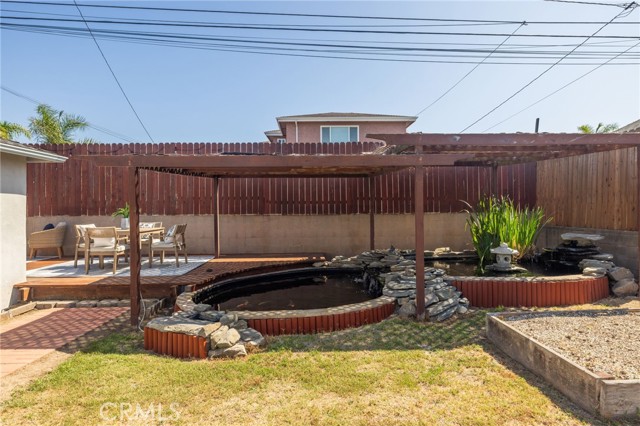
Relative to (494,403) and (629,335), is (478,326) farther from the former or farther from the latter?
(494,403)

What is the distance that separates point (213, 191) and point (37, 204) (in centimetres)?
425

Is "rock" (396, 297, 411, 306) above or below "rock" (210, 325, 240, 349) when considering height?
above

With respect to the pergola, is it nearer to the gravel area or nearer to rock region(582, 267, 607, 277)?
the gravel area

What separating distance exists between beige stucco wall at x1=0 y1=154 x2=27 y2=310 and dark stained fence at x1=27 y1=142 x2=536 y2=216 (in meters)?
3.21

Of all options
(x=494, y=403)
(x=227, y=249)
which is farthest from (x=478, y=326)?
(x=227, y=249)

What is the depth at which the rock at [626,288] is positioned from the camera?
5.14 metres

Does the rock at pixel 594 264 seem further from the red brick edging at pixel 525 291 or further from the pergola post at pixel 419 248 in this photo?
the pergola post at pixel 419 248

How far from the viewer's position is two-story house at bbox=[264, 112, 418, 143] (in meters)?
13.7

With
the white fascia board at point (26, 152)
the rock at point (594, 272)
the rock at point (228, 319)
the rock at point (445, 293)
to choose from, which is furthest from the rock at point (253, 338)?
the rock at point (594, 272)

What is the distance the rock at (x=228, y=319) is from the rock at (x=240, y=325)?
0.04 meters

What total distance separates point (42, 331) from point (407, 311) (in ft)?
14.5

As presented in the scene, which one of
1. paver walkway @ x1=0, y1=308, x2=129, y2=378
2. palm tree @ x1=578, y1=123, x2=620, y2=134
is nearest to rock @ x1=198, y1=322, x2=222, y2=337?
paver walkway @ x1=0, y1=308, x2=129, y2=378

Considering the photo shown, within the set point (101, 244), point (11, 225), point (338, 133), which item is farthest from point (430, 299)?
point (338, 133)

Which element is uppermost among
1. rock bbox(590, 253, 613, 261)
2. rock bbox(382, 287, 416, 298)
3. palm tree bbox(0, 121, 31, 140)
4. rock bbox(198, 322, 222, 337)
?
palm tree bbox(0, 121, 31, 140)
